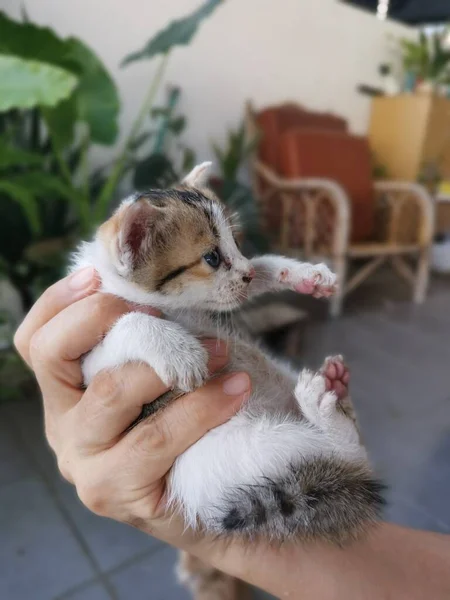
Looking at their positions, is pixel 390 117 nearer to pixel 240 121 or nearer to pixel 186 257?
pixel 240 121

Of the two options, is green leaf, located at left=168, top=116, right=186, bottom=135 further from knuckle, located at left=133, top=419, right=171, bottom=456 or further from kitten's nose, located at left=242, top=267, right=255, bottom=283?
knuckle, located at left=133, top=419, right=171, bottom=456

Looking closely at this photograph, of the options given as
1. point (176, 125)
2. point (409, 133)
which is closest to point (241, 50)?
point (176, 125)

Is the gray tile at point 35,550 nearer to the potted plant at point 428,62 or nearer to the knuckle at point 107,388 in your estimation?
the knuckle at point 107,388

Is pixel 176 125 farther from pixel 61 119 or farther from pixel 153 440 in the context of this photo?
pixel 153 440

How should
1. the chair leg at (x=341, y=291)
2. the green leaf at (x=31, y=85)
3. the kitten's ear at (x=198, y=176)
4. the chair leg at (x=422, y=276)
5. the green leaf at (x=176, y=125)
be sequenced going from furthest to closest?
the chair leg at (x=422, y=276) < the chair leg at (x=341, y=291) < the green leaf at (x=176, y=125) < the green leaf at (x=31, y=85) < the kitten's ear at (x=198, y=176)

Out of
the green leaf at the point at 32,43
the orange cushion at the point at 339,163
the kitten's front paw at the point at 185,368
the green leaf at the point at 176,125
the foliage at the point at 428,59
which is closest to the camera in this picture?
the kitten's front paw at the point at 185,368

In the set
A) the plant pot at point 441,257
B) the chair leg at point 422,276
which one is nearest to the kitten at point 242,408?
the chair leg at point 422,276

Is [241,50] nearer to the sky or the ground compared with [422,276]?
nearer to the sky

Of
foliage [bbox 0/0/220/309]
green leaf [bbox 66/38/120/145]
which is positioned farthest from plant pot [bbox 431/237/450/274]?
green leaf [bbox 66/38/120/145]
